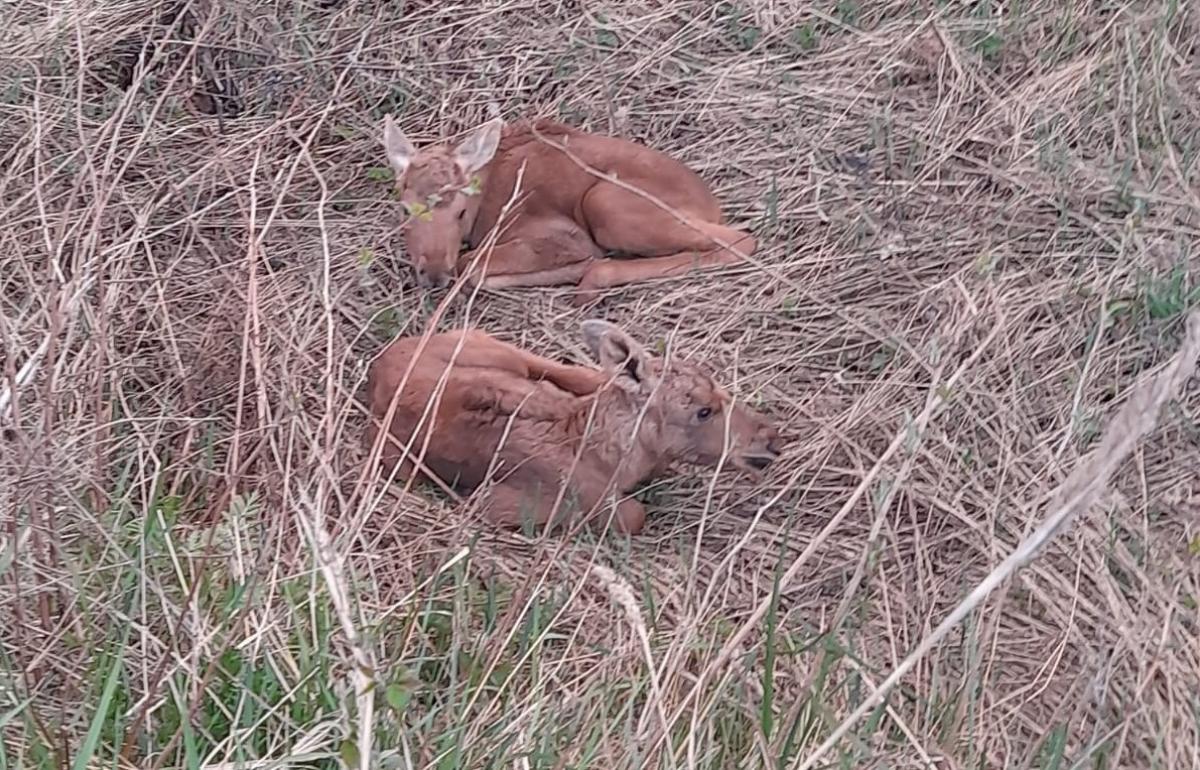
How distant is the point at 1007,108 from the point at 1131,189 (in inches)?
32.1

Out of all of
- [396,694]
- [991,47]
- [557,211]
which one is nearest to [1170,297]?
[991,47]

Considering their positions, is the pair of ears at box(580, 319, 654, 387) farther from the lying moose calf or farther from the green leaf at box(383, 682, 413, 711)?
the green leaf at box(383, 682, 413, 711)

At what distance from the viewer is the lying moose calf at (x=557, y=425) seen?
492cm

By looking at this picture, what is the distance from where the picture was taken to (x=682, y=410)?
4.98 meters

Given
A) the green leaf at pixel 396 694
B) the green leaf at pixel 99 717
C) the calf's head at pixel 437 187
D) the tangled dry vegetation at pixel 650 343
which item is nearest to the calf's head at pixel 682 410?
the tangled dry vegetation at pixel 650 343

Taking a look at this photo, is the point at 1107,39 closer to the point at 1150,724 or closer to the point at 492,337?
the point at 492,337

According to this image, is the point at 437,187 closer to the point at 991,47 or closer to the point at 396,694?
the point at 991,47

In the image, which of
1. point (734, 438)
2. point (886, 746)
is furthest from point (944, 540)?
point (886, 746)

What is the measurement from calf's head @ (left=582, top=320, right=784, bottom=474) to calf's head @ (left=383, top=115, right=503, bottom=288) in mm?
1258

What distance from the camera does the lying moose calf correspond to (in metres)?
4.92

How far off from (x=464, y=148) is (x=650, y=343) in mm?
1286

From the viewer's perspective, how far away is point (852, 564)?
4.45m

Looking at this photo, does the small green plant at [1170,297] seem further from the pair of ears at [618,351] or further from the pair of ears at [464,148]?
the pair of ears at [464,148]

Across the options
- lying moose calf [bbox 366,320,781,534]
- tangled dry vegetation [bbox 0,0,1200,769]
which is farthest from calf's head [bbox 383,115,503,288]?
lying moose calf [bbox 366,320,781,534]
